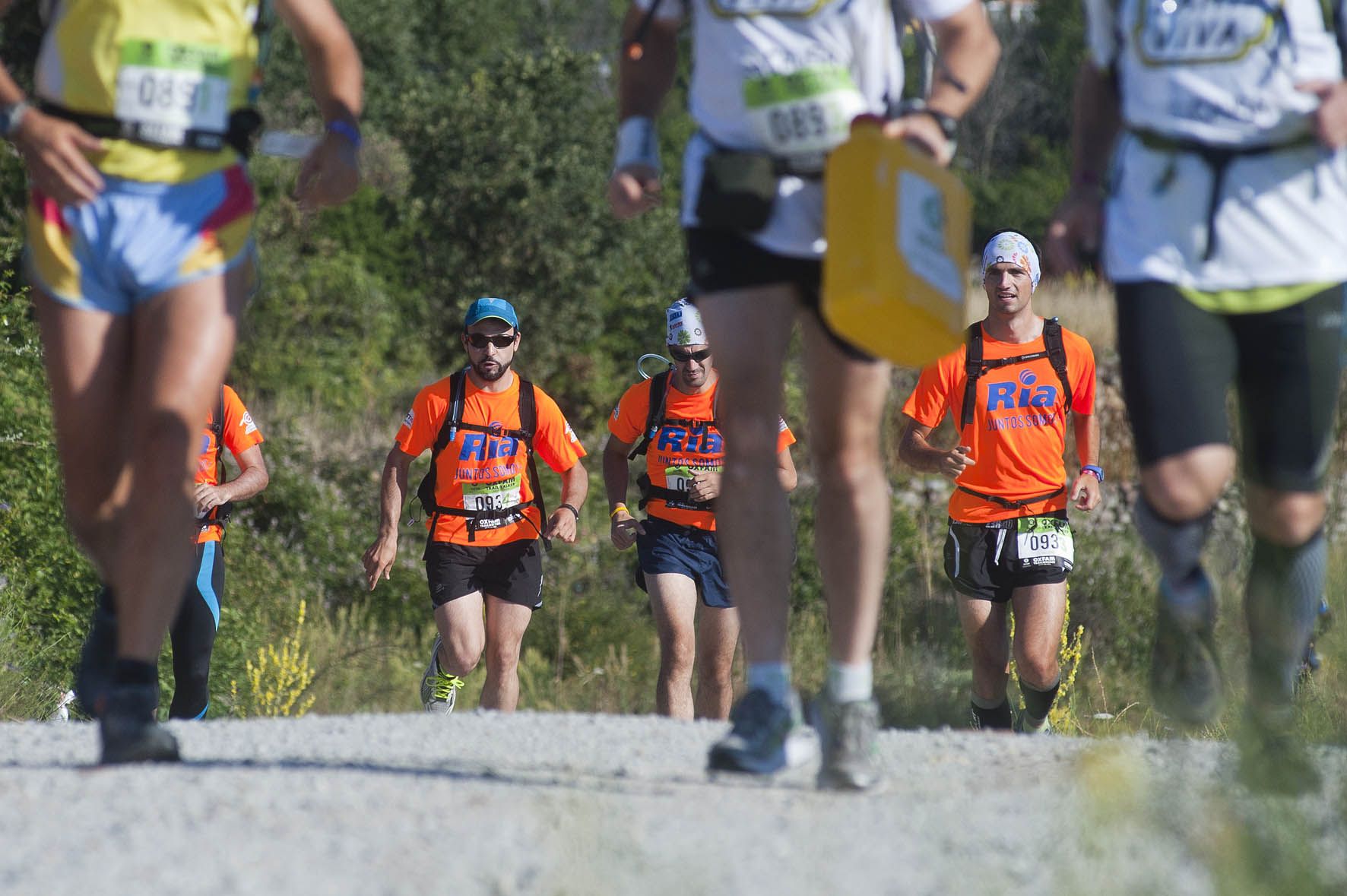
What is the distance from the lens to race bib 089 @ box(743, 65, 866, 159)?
387 centimetres

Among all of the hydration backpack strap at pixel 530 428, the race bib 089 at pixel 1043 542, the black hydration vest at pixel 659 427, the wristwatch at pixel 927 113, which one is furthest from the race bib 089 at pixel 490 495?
the wristwatch at pixel 927 113

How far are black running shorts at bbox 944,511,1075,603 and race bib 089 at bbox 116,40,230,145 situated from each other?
4823mm

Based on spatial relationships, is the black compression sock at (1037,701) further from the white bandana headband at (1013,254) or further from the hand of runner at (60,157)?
the hand of runner at (60,157)

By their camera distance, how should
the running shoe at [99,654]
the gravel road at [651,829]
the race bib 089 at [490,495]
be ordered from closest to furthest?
the gravel road at [651,829] → the running shoe at [99,654] → the race bib 089 at [490,495]

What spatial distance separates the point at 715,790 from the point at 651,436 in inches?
198

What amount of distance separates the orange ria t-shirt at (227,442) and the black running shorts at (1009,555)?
3437 millimetres

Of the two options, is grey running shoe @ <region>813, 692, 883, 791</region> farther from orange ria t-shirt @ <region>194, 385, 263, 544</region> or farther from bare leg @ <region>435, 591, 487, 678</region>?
orange ria t-shirt @ <region>194, 385, 263, 544</region>

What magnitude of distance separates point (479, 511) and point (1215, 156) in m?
5.20

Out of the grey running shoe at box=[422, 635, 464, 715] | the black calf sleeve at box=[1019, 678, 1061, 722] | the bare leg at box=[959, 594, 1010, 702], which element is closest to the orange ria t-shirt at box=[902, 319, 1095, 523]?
the bare leg at box=[959, 594, 1010, 702]

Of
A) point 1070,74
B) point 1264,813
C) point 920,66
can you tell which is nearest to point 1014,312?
point 920,66

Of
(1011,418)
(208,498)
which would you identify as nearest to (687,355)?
(1011,418)

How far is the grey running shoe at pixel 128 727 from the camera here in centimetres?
385

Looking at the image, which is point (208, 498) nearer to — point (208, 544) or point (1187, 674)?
point (208, 544)

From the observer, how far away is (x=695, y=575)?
27.4ft
